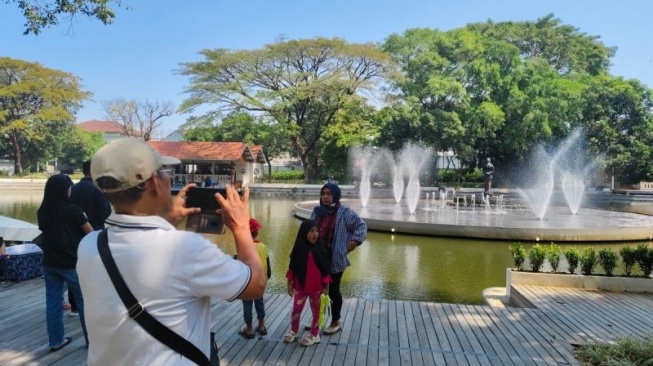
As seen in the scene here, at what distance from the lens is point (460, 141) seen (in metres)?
35.0

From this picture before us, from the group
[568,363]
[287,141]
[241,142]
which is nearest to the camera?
[568,363]

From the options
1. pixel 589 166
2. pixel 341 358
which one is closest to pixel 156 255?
pixel 341 358

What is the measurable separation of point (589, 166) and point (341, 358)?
3836 cm

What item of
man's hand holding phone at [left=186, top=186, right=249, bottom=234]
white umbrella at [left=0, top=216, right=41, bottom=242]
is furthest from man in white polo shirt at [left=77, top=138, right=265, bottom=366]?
white umbrella at [left=0, top=216, right=41, bottom=242]

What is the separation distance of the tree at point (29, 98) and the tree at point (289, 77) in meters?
14.9

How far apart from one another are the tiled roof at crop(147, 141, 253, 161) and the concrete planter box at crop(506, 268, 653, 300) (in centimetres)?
3089

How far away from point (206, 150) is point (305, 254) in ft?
114

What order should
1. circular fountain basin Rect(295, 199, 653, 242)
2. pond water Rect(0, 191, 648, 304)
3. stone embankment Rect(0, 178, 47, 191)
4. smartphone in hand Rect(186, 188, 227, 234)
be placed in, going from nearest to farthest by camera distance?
smartphone in hand Rect(186, 188, 227, 234)
pond water Rect(0, 191, 648, 304)
circular fountain basin Rect(295, 199, 653, 242)
stone embankment Rect(0, 178, 47, 191)

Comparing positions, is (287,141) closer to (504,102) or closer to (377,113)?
(377,113)

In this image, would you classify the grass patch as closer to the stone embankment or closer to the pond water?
the pond water

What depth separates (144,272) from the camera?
1.39 meters

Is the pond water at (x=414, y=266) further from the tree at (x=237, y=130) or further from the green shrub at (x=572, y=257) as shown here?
the tree at (x=237, y=130)

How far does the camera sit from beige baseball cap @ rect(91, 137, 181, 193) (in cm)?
143

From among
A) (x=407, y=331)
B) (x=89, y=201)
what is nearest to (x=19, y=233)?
(x=89, y=201)
